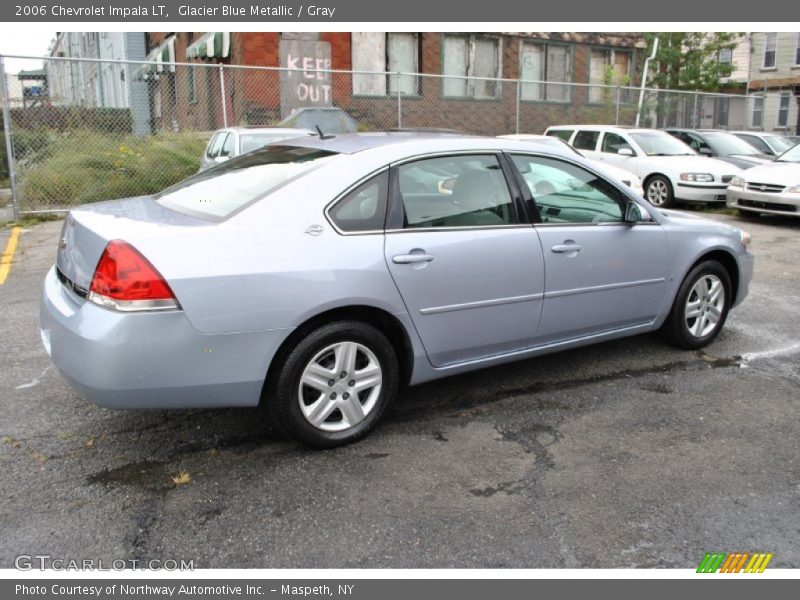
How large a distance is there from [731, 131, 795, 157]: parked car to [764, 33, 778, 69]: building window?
19.4 metres

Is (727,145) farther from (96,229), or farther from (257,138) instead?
(96,229)

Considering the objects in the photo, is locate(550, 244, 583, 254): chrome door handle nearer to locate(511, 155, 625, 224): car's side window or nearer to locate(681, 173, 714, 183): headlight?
locate(511, 155, 625, 224): car's side window

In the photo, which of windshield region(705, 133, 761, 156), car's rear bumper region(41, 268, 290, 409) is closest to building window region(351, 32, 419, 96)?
windshield region(705, 133, 761, 156)

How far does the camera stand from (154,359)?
3064mm

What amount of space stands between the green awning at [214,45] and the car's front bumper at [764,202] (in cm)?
1289

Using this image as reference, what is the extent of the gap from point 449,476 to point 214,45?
18152 mm

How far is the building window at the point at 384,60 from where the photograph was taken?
64.4 ft

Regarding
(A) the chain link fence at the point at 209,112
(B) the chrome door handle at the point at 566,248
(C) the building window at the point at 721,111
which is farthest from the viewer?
(C) the building window at the point at 721,111

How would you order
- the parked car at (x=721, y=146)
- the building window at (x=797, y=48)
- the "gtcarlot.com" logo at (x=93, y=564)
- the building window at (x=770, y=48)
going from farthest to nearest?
the building window at (x=770, y=48)
the building window at (x=797, y=48)
the parked car at (x=721, y=146)
the "gtcarlot.com" logo at (x=93, y=564)

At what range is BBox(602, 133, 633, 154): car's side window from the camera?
13718 mm

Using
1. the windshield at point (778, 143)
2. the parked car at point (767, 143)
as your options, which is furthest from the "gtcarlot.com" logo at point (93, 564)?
the windshield at point (778, 143)

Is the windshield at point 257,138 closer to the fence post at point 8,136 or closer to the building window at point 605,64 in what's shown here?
the fence post at point 8,136

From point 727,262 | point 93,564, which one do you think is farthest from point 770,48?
point 93,564

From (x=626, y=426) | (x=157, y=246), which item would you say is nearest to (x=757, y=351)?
(x=626, y=426)
